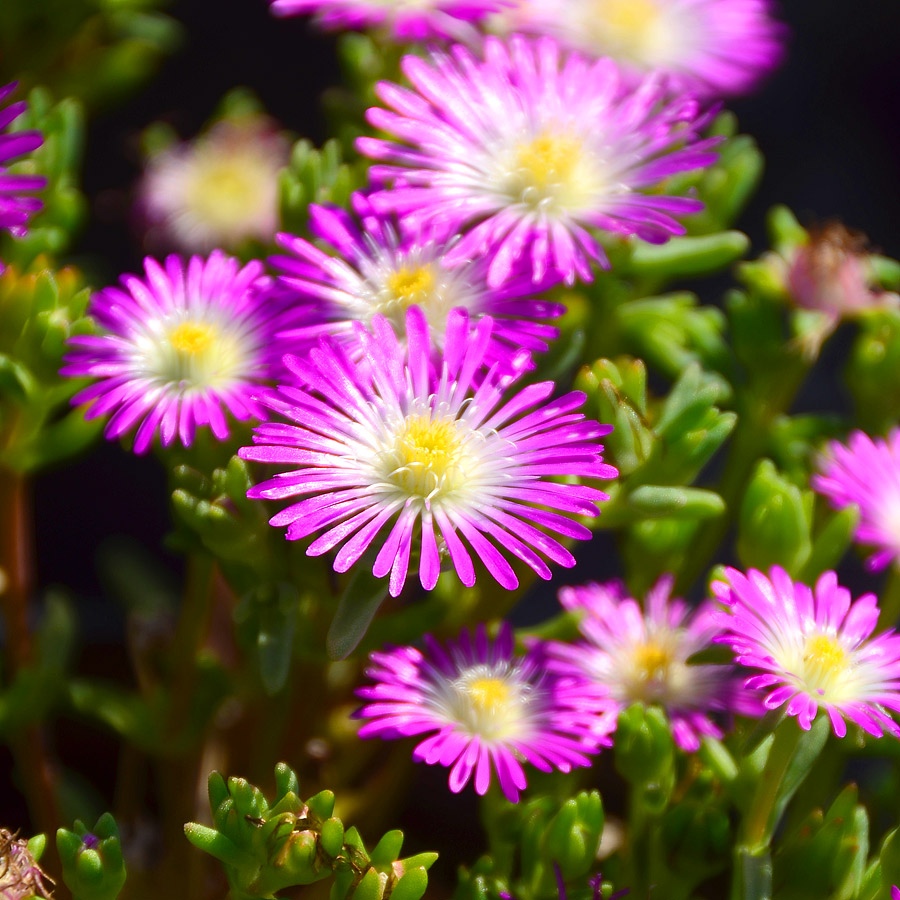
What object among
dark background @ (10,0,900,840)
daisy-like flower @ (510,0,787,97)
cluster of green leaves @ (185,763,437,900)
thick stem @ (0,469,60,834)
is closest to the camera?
cluster of green leaves @ (185,763,437,900)

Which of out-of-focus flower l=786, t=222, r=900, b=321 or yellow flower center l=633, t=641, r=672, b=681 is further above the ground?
out-of-focus flower l=786, t=222, r=900, b=321

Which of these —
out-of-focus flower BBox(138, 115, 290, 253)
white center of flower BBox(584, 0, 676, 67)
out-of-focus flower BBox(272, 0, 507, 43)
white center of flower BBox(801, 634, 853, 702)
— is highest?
white center of flower BBox(584, 0, 676, 67)

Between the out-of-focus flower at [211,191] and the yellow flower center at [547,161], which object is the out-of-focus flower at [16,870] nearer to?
the yellow flower center at [547,161]

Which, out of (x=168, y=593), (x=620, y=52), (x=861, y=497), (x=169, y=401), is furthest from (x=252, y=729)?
(x=620, y=52)

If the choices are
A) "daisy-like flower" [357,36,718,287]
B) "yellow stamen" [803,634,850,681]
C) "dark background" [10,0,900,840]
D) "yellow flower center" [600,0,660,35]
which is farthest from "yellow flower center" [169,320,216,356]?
"dark background" [10,0,900,840]

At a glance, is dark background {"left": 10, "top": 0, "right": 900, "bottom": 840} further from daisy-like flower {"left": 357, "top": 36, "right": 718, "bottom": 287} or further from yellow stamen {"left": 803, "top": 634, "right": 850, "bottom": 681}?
yellow stamen {"left": 803, "top": 634, "right": 850, "bottom": 681}

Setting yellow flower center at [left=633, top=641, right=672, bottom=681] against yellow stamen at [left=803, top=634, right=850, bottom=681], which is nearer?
yellow stamen at [left=803, top=634, right=850, bottom=681]

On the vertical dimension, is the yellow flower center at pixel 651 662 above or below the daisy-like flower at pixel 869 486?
below

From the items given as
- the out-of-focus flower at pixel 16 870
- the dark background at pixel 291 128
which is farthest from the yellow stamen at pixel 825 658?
the dark background at pixel 291 128
